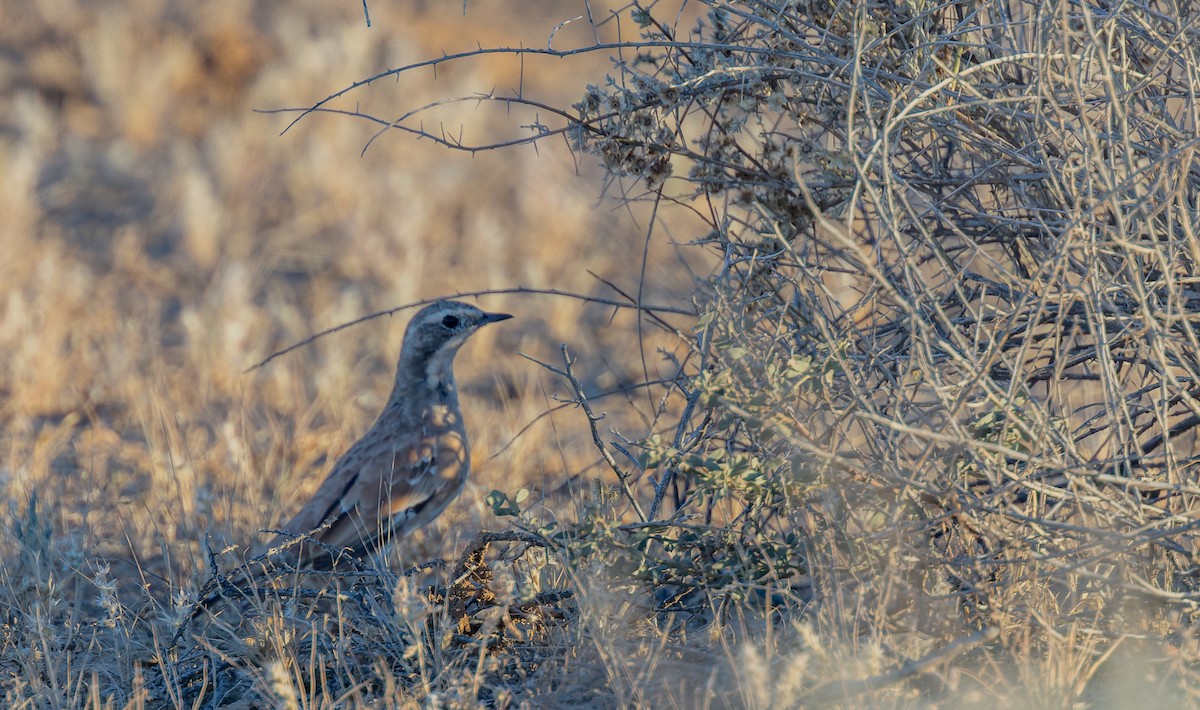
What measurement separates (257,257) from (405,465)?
5.04 meters

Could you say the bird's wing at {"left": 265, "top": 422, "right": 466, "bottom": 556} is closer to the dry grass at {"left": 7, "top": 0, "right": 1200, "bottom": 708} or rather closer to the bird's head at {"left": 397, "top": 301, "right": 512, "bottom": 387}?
the dry grass at {"left": 7, "top": 0, "right": 1200, "bottom": 708}

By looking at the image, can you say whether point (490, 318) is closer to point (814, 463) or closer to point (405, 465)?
Result: point (405, 465)

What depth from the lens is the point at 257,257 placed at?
10.2 meters

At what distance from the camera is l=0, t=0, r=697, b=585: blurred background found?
643cm

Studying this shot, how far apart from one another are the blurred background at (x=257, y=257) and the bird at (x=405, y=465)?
228 mm

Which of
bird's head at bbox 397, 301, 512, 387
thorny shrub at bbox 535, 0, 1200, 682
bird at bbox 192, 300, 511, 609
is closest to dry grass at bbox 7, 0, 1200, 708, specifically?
thorny shrub at bbox 535, 0, 1200, 682

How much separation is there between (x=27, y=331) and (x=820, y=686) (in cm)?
634

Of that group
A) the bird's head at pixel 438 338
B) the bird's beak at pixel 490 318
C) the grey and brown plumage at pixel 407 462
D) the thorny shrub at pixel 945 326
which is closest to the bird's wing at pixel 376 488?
the grey and brown plumage at pixel 407 462

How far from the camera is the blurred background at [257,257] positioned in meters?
6.43

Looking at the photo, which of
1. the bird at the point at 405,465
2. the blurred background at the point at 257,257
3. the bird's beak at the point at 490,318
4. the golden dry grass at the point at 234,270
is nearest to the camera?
the bird at the point at 405,465

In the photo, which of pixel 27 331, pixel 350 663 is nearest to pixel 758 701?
pixel 350 663

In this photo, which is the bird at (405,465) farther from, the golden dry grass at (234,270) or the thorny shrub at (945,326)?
the thorny shrub at (945,326)

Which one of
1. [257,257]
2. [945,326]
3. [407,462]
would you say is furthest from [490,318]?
[257,257]

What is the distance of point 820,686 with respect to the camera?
327 cm
